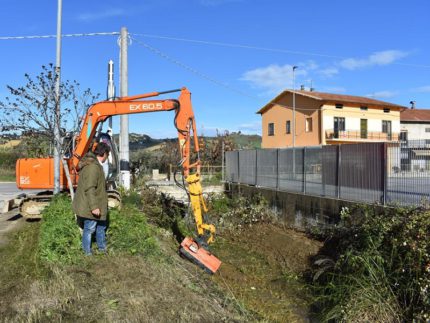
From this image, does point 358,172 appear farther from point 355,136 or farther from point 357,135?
point 357,135

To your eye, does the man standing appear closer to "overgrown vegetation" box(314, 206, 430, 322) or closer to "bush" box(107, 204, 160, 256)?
"bush" box(107, 204, 160, 256)

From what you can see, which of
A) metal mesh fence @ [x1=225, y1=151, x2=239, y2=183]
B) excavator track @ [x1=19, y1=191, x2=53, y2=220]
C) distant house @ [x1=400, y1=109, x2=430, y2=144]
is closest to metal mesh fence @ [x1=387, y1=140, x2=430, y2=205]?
excavator track @ [x1=19, y1=191, x2=53, y2=220]

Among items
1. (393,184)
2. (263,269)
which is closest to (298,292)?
(263,269)

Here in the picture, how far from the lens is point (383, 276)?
668 cm

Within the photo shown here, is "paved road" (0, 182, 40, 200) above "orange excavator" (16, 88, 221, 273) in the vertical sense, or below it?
below

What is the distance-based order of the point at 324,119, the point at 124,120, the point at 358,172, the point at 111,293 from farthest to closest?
the point at 324,119 → the point at 124,120 → the point at 358,172 → the point at 111,293

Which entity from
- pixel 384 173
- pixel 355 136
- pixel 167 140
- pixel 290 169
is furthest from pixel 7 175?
pixel 384 173

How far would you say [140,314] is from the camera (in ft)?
15.8

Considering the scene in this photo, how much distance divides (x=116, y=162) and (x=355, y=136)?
1672 inches

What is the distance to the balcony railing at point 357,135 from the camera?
48.4 meters

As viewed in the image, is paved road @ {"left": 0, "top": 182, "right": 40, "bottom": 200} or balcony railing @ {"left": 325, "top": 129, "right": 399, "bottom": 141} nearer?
paved road @ {"left": 0, "top": 182, "right": 40, "bottom": 200}

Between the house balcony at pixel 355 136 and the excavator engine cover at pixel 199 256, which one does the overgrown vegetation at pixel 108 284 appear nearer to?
the excavator engine cover at pixel 199 256

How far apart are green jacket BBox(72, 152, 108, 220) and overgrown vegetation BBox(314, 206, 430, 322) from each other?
3.91 metres

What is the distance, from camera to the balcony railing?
48.4m
